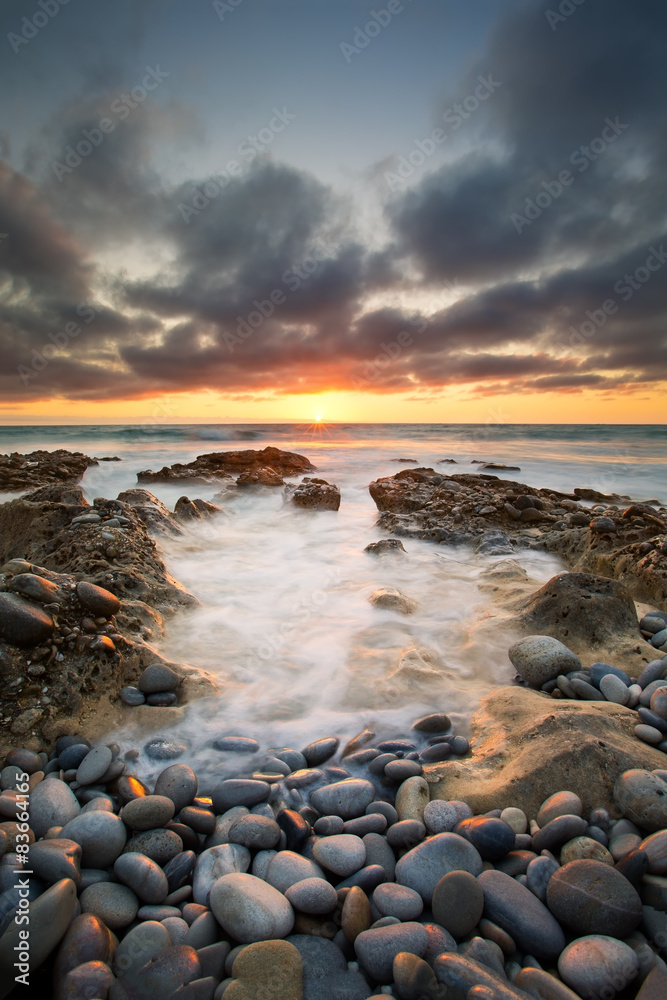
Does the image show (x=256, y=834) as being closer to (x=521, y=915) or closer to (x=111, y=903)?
(x=111, y=903)

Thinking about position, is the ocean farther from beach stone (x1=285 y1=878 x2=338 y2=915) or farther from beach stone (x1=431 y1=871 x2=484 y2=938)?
beach stone (x1=431 y1=871 x2=484 y2=938)

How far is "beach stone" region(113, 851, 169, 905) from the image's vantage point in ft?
5.19

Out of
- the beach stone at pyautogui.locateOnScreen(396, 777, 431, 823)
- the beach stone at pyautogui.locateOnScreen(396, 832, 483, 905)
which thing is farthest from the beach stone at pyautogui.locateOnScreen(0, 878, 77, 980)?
the beach stone at pyautogui.locateOnScreen(396, 777, 431, 823)

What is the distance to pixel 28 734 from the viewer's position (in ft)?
7.57

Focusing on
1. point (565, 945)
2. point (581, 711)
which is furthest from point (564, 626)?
point (565, 945)

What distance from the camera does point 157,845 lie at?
69.2 inches

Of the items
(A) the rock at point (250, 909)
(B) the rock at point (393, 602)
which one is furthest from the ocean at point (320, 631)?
(A) the rock at point (250, 909)

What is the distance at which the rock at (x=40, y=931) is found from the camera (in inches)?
49.8

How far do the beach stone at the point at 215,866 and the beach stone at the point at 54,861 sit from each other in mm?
405

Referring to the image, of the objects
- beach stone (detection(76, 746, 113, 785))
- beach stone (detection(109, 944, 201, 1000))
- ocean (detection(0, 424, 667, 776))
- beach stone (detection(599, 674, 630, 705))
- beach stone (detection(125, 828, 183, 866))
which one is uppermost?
beach stone (detection(599, 674, 630, 705))

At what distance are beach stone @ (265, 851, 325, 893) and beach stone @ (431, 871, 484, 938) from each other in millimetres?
440

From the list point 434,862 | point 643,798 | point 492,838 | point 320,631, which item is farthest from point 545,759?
point 320,631

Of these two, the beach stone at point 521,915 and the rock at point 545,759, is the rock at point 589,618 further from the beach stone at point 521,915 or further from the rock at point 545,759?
the beach stone at point 521,915

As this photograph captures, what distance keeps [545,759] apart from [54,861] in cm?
199
